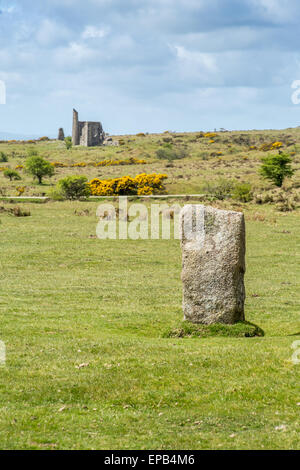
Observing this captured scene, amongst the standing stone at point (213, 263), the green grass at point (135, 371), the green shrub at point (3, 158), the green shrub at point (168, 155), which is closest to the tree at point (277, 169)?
the green grass at point (135, 371)

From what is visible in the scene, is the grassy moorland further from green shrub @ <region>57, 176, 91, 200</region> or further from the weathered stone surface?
the weathered stone surface

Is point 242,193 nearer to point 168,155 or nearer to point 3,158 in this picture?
point 168,155

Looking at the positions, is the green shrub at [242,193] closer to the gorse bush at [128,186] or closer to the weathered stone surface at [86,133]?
the gorse bush at [128,186]

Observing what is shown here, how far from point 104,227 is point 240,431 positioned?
3051 centimetres

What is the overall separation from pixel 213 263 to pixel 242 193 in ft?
134

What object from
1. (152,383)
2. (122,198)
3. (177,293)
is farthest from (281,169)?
(152,383)

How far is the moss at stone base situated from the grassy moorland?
0.39 m

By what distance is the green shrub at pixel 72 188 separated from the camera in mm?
55906

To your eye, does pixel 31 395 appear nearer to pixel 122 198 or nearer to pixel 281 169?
pixel 122 198

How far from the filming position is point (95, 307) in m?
17.4

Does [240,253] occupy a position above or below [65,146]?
below

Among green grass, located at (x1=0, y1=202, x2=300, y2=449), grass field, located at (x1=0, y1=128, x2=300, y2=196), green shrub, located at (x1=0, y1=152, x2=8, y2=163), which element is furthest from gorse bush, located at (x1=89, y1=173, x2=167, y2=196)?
green shrub, located at (x1=0, y1=152, x2=8, y2=163)

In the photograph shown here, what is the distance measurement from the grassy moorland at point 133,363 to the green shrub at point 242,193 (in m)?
25.8

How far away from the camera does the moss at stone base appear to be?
14.2 m
